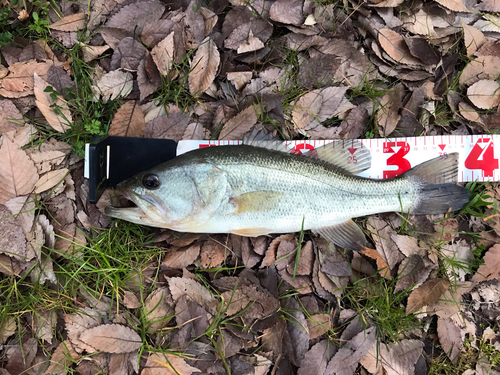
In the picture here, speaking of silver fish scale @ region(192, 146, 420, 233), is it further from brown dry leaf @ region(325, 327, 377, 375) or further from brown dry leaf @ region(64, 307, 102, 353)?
brown dry leaf @ region(64, 307, 102, 353)

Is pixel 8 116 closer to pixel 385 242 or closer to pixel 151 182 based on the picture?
pixel 151 182

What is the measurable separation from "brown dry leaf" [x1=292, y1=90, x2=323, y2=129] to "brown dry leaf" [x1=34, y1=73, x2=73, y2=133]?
92.6 inches

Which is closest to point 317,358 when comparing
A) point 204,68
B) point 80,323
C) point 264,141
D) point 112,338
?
point 112,338

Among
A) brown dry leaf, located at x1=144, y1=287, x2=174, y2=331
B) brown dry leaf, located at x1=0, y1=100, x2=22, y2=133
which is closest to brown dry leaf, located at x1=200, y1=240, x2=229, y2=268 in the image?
brown dry leaf, located at x1=144, y1=287, x2=174, y2=331

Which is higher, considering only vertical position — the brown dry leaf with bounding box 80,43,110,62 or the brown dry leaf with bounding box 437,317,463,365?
the brown dry leaf with bounding box 80,43,110,62

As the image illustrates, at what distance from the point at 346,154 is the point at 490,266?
187 cm

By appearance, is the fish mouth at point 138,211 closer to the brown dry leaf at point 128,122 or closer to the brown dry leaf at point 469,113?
the brown dry leaf at point 128,122

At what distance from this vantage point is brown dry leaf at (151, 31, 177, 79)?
132 inches

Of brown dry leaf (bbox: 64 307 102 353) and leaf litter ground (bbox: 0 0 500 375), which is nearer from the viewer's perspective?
brown dry leaf (bbox: 64 307 102 353)

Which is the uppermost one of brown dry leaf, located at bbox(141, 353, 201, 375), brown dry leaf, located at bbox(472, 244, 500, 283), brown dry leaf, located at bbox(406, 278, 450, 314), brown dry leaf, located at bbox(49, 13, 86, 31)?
brown dry leaf, located at bbox(49, 13, 86, 31)

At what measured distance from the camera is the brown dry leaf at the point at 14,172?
10.2 feet

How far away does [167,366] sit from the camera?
2.95m

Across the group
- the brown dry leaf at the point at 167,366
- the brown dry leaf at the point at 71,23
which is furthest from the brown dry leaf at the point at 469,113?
the brown dry leaf at the point at 71,23

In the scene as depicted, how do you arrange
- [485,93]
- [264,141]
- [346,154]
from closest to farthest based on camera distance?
[264,141] → [346,154] → [485,93]
